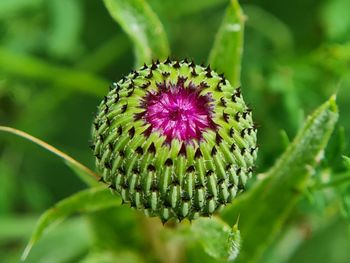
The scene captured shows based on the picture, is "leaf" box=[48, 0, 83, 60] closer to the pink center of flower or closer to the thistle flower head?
the thistle flower head

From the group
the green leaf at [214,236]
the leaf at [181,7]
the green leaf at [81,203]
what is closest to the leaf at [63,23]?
the leaf at [181,7]

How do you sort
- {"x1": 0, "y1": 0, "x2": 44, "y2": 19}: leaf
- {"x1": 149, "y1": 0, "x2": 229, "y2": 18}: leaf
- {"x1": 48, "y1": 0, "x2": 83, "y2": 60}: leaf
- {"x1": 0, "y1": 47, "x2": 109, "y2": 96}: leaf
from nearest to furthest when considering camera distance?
{"x1": 0, "y1": 0, "x2": 44, "y2": 19}: leaf < {"x1": 0, "y1": 47, "x2": 109, "y2": 96}: leaf < {"x1": 48, "y1": 0, "x2": 83, "y2": 60}: leaf < {"x1": 149, "y1": 0, "x2": 229, "y2": 18}: leaf

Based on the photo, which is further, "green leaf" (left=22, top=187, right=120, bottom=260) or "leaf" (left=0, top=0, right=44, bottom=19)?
"leaf" (left=0, top=0, right=44, bottom=19)

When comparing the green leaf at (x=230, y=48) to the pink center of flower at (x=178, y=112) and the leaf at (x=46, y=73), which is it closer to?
the pink center of flower at (x=178, y=112)

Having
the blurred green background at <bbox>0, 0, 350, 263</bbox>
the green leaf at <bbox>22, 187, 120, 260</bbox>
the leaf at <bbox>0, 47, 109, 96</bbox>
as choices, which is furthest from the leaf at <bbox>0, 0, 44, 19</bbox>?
the green leaf at <bbox>22, 187, 120, 260</bbox>

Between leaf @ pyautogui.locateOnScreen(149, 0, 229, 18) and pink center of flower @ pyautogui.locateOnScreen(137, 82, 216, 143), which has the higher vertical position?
leaf @ pyautogui.locateOnScreen(149, 0, 229, 18)

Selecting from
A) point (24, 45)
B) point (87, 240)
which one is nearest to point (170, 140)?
point (87, 240)

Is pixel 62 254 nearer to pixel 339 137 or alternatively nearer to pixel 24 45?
pixel 24 45
